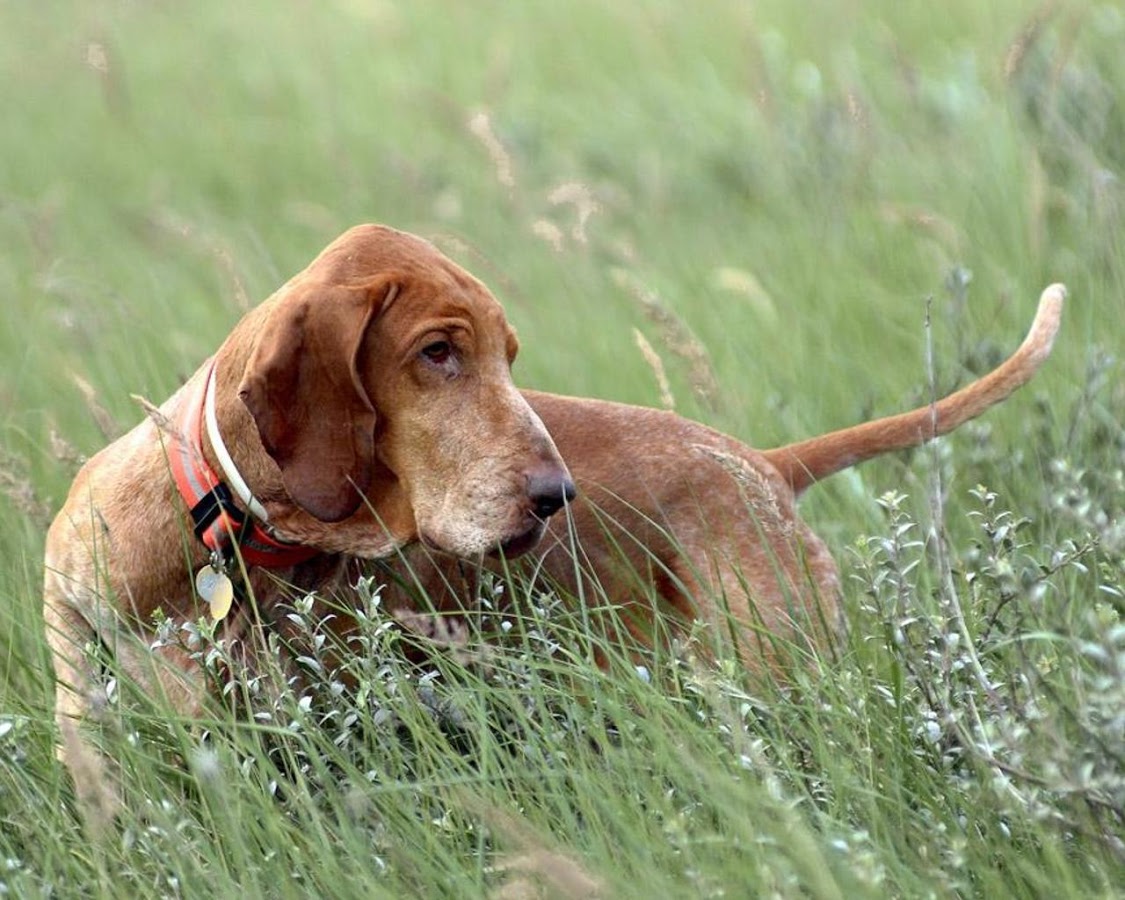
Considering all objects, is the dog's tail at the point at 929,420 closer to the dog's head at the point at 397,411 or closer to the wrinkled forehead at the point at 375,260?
the dog's head at the point at 397,411

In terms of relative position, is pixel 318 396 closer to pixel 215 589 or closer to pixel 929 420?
pixel 215 589

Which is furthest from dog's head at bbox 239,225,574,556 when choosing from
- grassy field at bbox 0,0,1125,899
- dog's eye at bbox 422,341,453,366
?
grassy field at bbox 0,0,1125,899

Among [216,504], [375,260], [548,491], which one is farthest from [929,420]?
[216,504]

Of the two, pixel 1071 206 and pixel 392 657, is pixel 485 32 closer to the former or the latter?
pixel 1071 206

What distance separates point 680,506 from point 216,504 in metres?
1.08

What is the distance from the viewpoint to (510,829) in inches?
94.5

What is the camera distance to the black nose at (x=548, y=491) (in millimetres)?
3236

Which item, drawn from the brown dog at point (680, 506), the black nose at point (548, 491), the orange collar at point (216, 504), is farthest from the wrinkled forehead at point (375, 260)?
the brown dog at point (680, 506)

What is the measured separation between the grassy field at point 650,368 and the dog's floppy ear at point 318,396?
A: 11.3 inches

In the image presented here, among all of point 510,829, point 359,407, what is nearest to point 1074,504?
point 359,407

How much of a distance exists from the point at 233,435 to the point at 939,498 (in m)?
1.42

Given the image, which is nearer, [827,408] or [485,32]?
[827,408]

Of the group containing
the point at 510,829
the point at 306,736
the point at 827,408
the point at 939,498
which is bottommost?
the point at 827,408

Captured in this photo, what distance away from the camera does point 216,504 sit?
3365 millimetres
